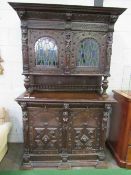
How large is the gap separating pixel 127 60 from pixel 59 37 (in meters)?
1.23

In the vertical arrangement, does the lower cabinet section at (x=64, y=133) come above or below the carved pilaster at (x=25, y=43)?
below

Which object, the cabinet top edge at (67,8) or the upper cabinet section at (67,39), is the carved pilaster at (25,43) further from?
the cabinet top edge at (67,8)

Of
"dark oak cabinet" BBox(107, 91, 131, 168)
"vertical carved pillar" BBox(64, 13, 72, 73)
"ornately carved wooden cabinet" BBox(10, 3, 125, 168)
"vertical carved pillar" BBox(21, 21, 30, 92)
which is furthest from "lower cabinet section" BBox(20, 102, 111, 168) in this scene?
"vertical carved pillar" BBox(64, 13, 72, 73)

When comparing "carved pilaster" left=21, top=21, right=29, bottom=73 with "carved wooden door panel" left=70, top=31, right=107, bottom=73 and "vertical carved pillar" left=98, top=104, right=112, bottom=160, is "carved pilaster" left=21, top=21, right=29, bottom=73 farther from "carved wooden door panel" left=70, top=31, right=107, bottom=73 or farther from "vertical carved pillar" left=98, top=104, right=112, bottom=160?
"vertical carved pillar" left=98, top=104, right=112, bottom=160

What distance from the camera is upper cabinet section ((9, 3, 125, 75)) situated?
2096 mm

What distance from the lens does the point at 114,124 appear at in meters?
2.72

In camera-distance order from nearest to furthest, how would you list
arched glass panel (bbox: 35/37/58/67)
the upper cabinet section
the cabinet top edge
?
the cabinet top edge < the upper cabinet section < arched glass panel (bbox: 35/37/58/67)

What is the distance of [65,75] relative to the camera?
2281 mm

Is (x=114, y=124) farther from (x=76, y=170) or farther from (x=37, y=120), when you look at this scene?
(x=37, y=120)

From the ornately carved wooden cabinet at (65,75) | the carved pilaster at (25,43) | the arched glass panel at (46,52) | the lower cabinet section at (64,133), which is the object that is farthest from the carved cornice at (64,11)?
the lower cabinet section at (64,133)

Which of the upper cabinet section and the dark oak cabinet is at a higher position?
the upper cabinet section

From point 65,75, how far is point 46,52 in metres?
0.38

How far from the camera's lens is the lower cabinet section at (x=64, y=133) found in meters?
2.24

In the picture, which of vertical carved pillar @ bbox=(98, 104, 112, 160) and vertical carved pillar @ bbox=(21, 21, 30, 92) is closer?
vertical carved pillar @ bbox=(21, 21, 30, 92)
